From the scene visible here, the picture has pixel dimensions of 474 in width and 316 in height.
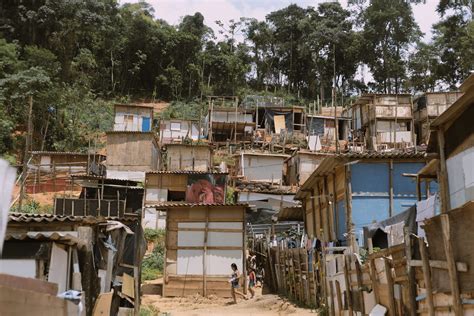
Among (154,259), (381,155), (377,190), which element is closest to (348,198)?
(377,190)

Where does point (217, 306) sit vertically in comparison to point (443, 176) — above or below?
below

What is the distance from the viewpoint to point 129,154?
1444 inches

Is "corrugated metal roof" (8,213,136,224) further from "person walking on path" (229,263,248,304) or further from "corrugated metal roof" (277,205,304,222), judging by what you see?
"corrugated metal roof" (277,205,304,222)

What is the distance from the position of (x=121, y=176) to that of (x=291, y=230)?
13.3m

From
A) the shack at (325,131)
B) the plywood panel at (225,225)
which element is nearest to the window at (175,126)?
the shack at (325,131)

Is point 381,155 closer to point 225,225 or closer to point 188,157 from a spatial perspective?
point 225,225

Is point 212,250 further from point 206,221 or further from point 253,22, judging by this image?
point 253,22

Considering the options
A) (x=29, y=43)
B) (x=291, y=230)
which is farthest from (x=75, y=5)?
(x=291, y=230)

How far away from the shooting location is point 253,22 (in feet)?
230

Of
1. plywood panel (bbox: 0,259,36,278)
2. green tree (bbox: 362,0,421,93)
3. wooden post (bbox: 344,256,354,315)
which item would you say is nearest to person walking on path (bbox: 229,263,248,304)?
wooden post (bbox: 344,256,354,315)

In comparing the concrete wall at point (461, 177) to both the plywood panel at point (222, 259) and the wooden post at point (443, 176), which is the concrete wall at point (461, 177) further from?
the plywood panel at point (222, 259)

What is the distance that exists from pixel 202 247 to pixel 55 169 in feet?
61.4

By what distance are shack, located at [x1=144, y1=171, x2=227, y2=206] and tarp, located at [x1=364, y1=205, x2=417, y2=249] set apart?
17674mm

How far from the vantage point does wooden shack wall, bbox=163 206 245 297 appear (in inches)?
817
